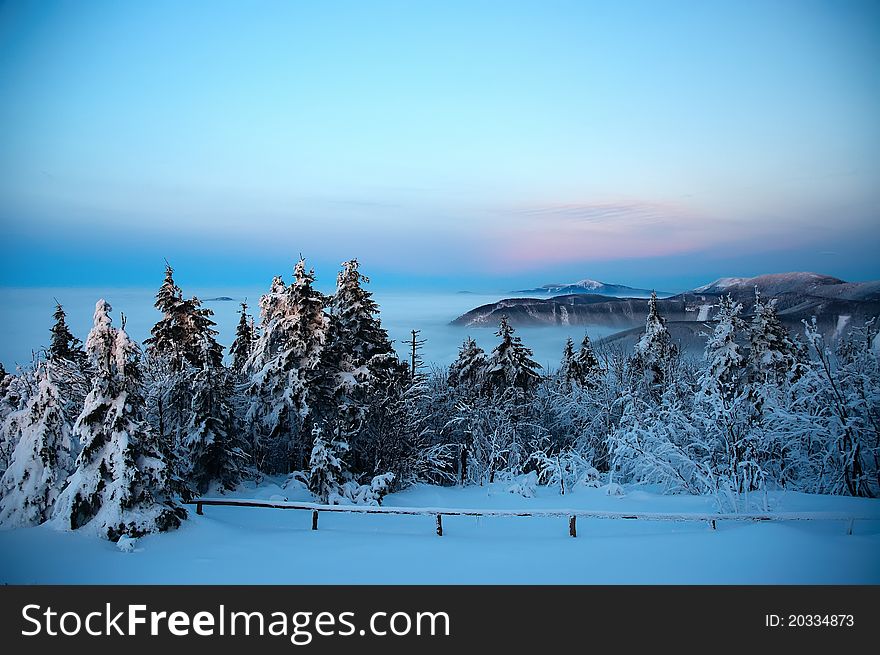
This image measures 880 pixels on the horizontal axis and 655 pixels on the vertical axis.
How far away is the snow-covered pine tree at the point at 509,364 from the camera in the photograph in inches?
1344

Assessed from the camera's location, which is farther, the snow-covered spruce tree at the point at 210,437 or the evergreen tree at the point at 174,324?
the evergreen tree at the point at 174,324

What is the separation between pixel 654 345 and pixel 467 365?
47.9 feet

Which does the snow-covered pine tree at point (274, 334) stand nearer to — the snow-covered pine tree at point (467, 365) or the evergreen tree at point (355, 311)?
the evergreen tree at point (355, 311)

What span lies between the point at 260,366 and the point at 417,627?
17.5 metres

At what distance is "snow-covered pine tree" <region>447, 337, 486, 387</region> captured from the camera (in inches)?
1572

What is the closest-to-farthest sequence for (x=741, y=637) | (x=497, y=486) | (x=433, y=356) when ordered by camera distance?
(x=741, y=637) → (x=497, y=486) → (x=433, y=356)

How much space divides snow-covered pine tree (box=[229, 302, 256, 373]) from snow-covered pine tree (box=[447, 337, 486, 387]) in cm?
1577

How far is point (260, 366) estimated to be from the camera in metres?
24.1

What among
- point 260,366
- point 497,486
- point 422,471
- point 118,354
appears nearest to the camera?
point 118,354

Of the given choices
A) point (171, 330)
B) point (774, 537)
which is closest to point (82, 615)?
point (774, 537)

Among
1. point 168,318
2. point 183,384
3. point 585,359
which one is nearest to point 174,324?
point 168,318

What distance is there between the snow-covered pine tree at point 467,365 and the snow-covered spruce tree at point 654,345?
11704 mm

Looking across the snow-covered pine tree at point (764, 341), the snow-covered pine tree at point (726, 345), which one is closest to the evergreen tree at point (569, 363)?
the snow-covered pine tree at point (726, 345)

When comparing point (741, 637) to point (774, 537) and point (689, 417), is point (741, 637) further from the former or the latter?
point (689, 417)
